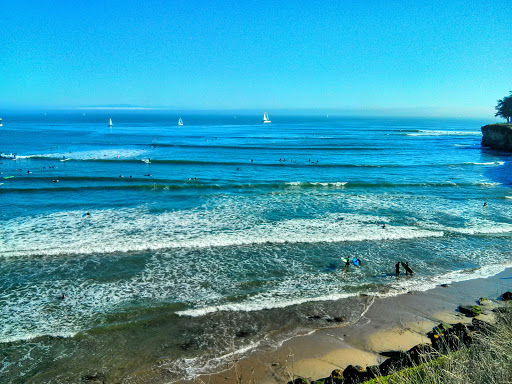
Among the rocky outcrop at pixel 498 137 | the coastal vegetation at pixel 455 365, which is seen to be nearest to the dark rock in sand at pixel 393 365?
the coastal vegetation at pixel 455 365

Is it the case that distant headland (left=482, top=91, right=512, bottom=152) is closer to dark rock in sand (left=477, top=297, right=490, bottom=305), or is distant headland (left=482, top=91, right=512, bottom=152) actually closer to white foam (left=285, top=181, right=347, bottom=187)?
white foam (left=285, top=181, right=347, bottom=187)

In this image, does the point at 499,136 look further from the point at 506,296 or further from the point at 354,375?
the point at 354,375

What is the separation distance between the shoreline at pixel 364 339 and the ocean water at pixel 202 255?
515 millimetres

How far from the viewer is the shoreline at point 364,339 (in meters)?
9.96

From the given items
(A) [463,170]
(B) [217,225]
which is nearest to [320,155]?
(A) [463,170]

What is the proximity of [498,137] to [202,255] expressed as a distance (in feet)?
220

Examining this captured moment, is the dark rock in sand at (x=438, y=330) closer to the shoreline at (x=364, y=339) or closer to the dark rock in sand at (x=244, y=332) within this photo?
the shoreline at (x=364, y=339)

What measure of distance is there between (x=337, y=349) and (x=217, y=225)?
13131mm

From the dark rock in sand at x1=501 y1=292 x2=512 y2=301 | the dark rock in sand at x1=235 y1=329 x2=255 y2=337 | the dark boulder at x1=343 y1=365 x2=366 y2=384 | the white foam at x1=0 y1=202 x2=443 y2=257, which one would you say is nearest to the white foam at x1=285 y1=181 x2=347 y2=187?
the white foam at x1=0 y1=202 x2=443 y2=257

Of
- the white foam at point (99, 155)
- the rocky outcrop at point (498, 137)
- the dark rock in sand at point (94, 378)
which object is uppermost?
the rocky outcrop at point (498, 137)

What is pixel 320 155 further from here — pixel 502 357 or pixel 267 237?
pixel 502 357

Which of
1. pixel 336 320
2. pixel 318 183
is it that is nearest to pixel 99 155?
pixel 318 183

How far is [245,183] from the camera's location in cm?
3531

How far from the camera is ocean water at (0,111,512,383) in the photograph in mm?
11445
